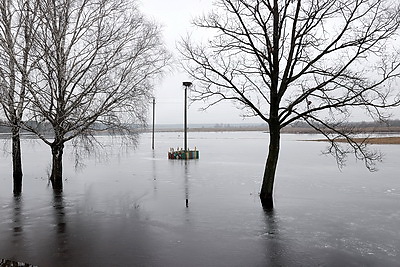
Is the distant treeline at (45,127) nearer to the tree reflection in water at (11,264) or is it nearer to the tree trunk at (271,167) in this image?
the tree trunk at (271,167)

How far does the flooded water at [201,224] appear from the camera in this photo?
6797mm

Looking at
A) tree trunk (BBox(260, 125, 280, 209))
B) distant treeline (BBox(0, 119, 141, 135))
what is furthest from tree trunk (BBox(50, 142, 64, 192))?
tree trunk (BBox(260, 125, 280, 209))

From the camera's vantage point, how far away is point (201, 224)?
912cm

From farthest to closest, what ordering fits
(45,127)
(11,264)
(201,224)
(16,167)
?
1. (16,167)
2. (45,127)
3. (201,224)
4. (11,264)

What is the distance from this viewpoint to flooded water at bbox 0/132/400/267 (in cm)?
680

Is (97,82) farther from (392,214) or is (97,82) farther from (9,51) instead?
(392,214)

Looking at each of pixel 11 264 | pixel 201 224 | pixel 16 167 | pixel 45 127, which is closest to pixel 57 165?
pixel 45 127

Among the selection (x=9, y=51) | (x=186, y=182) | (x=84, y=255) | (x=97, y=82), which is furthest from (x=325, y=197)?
(x=9, y=51)

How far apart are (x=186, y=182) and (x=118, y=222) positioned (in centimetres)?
696

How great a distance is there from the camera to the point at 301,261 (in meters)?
6.53

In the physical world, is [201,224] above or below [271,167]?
below

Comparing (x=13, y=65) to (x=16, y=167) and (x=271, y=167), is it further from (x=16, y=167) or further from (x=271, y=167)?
(x=271, y=167)

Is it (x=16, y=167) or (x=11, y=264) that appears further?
(x=16, y=167)

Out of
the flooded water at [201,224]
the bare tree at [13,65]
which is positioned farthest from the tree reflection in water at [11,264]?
the bare tree at [13,65]
